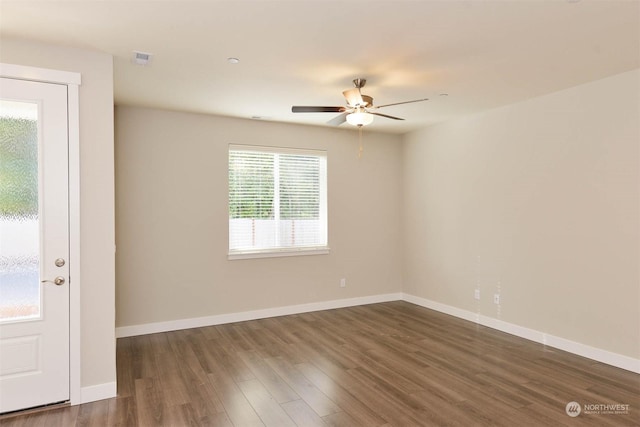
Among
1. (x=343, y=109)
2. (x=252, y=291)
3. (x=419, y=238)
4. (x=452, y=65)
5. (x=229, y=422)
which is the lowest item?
(x=229, y=422)

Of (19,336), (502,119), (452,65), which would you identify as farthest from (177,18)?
(502,119)

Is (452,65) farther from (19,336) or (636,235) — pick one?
(19,336)

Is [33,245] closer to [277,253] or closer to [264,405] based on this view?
[264,405]

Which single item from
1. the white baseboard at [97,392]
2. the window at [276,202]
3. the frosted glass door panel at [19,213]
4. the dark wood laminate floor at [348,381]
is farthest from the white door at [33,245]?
the window at [276,202]

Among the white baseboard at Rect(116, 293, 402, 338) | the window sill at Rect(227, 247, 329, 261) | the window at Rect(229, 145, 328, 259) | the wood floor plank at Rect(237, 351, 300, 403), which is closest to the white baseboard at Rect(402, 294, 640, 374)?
the white baseboard at Rect(116, 293, 402, 338)

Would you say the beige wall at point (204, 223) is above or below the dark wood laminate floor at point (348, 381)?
above

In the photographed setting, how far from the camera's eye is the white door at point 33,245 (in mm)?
2773

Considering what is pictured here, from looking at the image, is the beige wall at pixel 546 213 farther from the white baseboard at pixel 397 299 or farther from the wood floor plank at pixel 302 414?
the wood floor plank at pixel 302 414

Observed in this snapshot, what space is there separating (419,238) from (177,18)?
461 centimetres

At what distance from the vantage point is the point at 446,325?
4930 millimetres

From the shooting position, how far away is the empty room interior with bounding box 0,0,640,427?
2746mm

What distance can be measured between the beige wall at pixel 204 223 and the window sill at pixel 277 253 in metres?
0.06

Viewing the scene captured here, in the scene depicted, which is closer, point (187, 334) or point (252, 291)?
point (187, 334)

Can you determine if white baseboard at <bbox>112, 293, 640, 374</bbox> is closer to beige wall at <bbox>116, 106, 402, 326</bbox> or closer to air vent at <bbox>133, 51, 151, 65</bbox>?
beige wall at <bbox>116, 106, 402, 326</bbox>
